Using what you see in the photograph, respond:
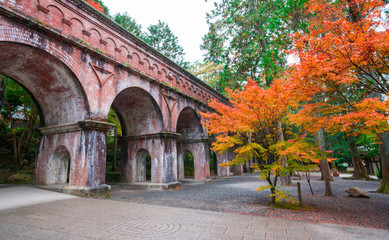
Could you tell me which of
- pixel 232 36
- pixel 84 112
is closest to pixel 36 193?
pixel 84 112

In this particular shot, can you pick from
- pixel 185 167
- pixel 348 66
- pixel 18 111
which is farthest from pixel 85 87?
pixel 185 167

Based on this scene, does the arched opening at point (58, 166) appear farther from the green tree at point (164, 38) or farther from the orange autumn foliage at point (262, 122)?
the green tree at point (164, 38)

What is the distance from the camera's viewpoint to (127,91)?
11.2m

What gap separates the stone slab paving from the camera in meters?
3.56

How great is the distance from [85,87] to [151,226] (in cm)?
646

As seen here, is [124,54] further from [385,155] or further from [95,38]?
[385,155]

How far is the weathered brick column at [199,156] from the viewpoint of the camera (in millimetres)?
15753

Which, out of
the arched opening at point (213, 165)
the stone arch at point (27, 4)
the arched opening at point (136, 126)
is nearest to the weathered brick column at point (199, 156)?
the arched opening at point (136, 126)

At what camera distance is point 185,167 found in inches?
1029

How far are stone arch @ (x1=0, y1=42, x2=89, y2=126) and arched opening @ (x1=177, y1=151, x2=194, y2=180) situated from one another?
9.91 meters

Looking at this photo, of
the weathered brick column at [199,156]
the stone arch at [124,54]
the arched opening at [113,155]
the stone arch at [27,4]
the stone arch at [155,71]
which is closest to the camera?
the stone arch at [27,4]

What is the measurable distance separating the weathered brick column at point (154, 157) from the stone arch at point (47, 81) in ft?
15.1

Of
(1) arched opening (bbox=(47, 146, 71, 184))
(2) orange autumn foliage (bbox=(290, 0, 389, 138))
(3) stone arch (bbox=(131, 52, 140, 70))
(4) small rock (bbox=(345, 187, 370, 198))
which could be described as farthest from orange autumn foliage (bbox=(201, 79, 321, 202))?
(1) arched opening (bbox=(47, 146, 71, 184))

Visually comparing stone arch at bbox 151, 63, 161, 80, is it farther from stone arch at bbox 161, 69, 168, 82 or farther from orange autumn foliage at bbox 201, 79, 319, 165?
orange autumn foliage at bbox 201, 79, 319, 165
